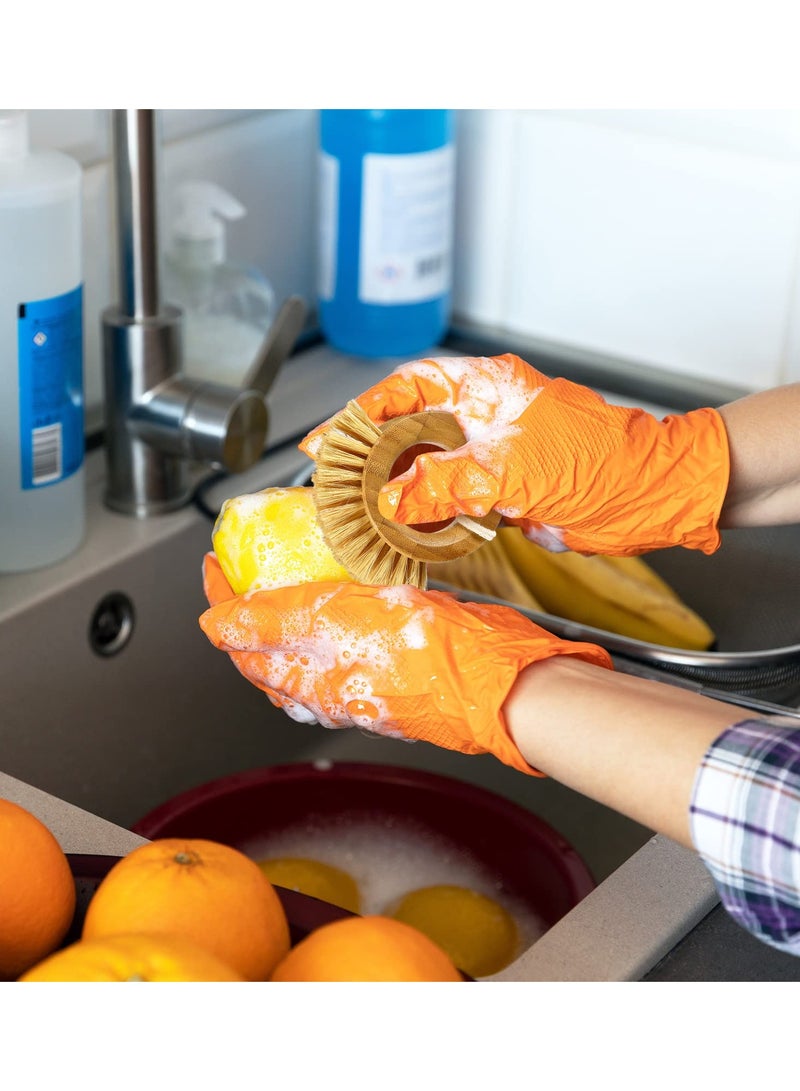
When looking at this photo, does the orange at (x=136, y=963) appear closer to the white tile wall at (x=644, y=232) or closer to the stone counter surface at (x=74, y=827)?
the stone counter surface at (x=74, y=827)

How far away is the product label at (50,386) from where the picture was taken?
1.08 m

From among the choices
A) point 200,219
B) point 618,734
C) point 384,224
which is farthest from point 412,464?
point 384,224

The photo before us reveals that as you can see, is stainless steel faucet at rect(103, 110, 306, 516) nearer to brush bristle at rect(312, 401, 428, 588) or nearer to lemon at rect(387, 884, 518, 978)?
brush bristle at rect(312, 401, 428, 588)

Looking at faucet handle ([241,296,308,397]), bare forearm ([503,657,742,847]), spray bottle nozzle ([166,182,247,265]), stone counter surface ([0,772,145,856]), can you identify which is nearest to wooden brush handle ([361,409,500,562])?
bare forearm ([503,657,742,847])

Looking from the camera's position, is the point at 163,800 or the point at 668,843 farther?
the point at 163,800

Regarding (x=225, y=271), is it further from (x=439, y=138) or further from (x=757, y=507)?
(x=757, y=507)

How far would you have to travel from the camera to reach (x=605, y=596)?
4.14ft

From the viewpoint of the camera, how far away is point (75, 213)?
1085mm

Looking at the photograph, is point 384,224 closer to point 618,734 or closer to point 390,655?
point 390,655

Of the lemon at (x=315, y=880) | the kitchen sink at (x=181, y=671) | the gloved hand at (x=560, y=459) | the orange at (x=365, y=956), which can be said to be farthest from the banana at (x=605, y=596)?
the orange at (x=365, y=956)

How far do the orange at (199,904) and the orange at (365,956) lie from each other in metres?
0.02

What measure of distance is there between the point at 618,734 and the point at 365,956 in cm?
20
